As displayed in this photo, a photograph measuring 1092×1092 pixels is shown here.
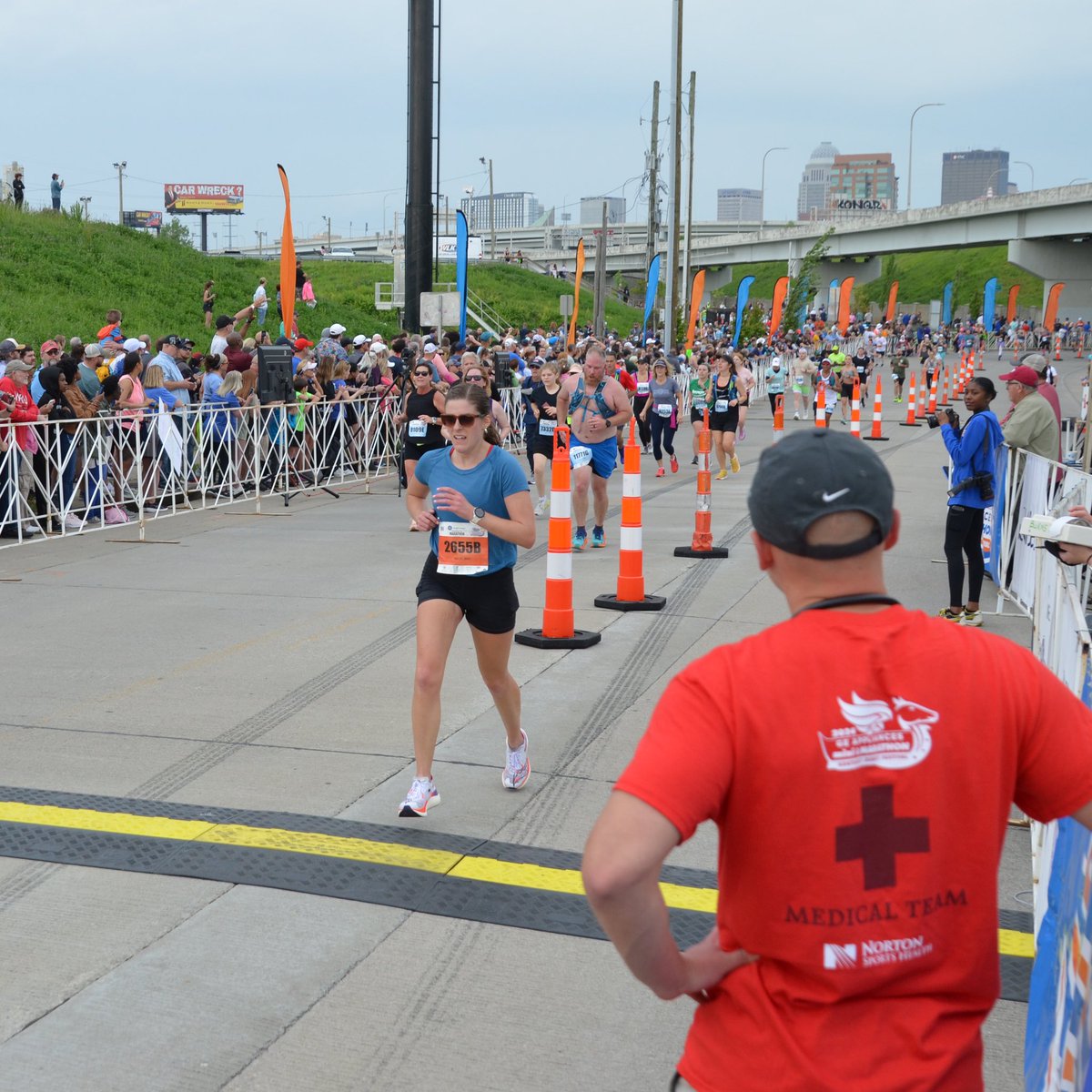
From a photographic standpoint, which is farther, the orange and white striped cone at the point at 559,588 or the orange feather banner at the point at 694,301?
the orange feather banner at the point at 694,301

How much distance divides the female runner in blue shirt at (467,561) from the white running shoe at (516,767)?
0.29 feet

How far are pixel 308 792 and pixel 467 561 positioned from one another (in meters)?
1.34

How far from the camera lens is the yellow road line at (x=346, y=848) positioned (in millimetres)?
5090

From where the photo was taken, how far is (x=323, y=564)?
1248 centimetres

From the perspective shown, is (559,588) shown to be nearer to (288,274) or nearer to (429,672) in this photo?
(429,672)

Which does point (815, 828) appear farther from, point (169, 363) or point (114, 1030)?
point (169, 363)

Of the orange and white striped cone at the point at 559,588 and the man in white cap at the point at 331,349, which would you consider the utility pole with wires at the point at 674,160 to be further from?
the orange and white striped cone at the point at 559,588

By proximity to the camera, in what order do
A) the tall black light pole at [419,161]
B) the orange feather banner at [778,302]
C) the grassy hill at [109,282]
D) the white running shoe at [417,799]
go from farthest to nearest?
the orange feather banner at [778,302], the grassy hill at [109,282], the tall black light pole at [419,161], the white running shoe at [417,799]

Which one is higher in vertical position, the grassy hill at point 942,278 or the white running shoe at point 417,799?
the grassy hill at point 942,278

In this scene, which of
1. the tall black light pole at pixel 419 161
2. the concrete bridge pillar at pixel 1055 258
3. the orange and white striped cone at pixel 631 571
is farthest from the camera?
the concrete bridge pillar at pixel 1055 258

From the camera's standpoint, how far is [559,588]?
29.7ft

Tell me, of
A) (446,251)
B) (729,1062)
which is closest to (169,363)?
(729,1062)

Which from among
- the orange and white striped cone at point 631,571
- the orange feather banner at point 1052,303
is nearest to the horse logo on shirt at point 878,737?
the orange and white striped cone at point 631,571

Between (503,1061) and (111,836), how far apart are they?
2.43 m
